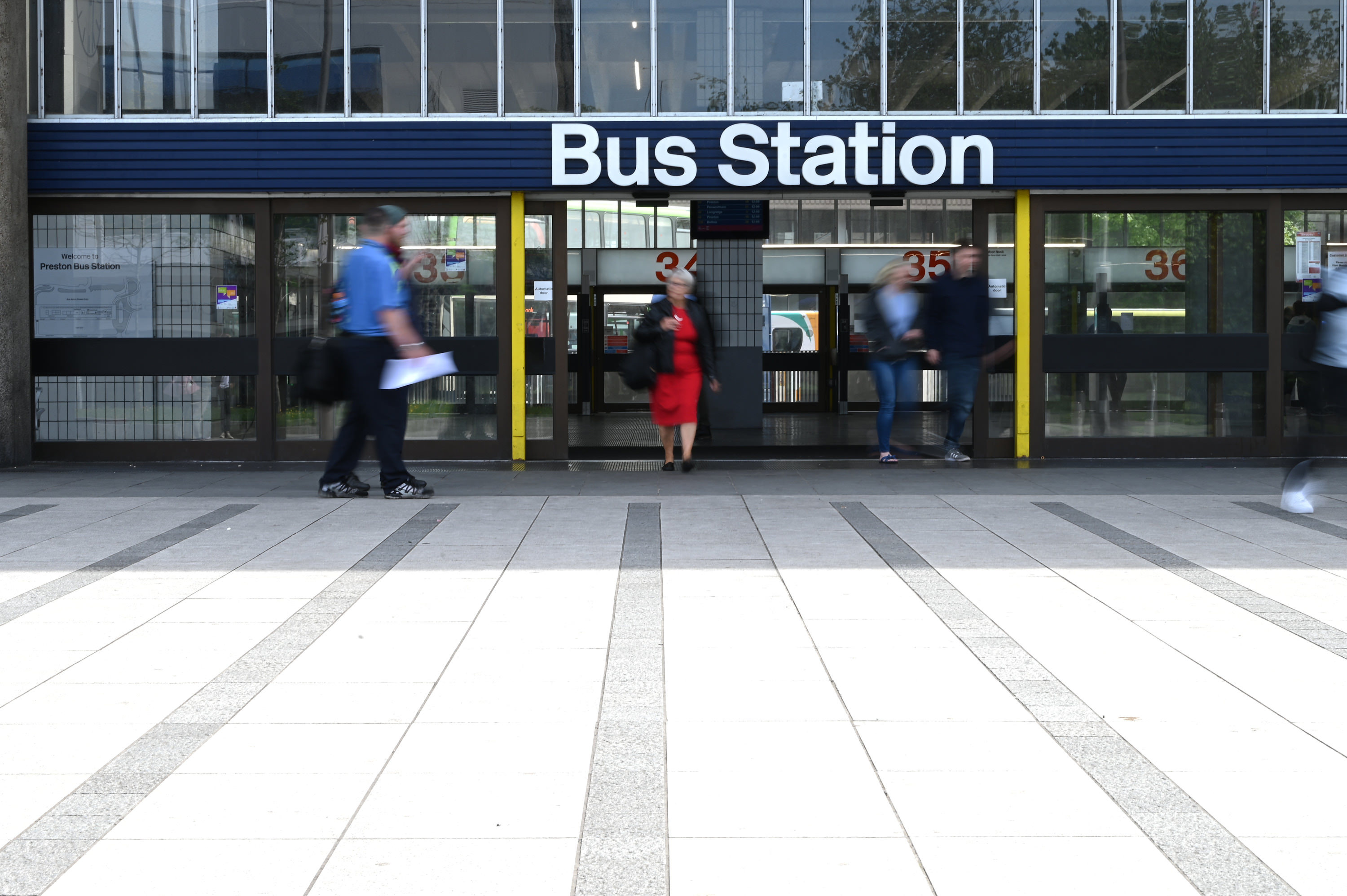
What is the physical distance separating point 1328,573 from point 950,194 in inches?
270

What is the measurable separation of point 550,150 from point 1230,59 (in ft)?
20.7

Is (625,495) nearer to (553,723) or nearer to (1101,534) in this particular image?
(1101,534)

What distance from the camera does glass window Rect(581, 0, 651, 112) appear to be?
12.8 m

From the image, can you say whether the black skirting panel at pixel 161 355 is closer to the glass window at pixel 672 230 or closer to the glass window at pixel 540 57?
the glass window at pixel 540 57

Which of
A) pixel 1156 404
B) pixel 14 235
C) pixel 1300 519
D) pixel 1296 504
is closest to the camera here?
pixel 1300 519

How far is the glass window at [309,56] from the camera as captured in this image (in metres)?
12.7

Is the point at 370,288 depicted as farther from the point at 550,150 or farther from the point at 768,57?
the point at 768,57

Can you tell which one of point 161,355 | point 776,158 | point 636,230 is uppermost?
point 636,230

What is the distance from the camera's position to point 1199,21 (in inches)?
502

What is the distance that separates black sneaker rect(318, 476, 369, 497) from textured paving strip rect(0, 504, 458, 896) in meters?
3.73

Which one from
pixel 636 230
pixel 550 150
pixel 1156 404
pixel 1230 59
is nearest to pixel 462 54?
pixel 550 150

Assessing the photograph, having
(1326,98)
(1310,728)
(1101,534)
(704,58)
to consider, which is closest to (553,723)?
(1310,728)

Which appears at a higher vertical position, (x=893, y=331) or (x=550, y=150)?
(x=550, y=150)

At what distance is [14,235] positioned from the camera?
12367mm
